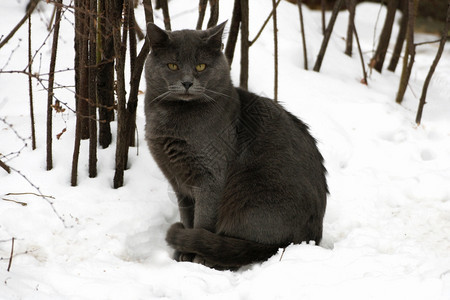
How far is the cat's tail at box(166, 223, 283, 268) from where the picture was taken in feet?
8.30

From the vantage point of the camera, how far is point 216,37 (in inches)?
105

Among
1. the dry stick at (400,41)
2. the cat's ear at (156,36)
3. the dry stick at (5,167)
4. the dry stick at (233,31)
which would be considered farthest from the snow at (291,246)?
the cat's ear at (156,36)

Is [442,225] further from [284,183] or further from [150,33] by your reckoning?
[150,33]

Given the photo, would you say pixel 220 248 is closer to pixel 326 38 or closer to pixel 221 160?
pixel 221 160

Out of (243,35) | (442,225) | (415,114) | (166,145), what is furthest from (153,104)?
(415,114)

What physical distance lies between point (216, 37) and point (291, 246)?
44.8 inches

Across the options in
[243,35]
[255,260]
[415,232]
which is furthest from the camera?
[243,35]

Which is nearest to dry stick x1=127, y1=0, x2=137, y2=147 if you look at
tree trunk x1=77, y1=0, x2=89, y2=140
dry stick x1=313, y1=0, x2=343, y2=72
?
tree trunk x1=77, y1=0, x2=89, y2=140

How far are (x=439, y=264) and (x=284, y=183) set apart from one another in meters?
0.81

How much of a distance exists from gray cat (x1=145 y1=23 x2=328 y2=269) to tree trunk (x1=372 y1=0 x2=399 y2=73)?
7.73 feet

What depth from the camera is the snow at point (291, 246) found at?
217cm

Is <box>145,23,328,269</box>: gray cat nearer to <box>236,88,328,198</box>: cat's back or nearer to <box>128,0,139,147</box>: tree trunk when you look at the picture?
<box>236,88,328,198</box>: cat's back

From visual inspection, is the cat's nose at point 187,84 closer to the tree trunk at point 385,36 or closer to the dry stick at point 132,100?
the dry stick at point 132,100

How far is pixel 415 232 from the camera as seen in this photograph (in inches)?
115
